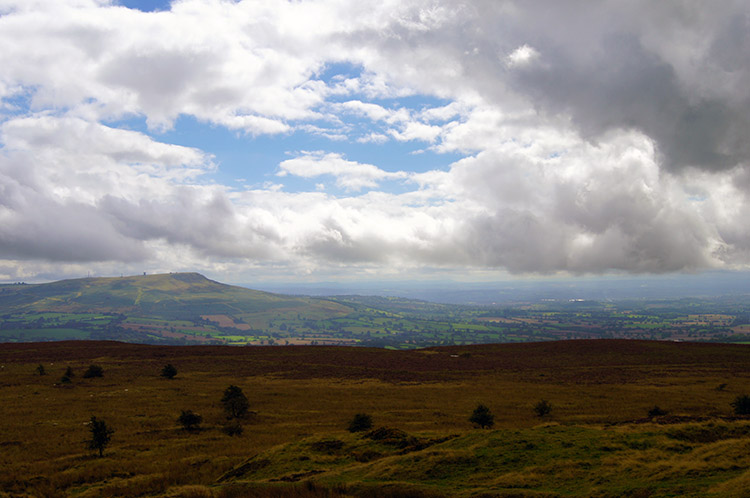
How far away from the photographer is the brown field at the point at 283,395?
24672 millimetres

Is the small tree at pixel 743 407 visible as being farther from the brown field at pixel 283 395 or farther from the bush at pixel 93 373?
the bush at pixel 93 373

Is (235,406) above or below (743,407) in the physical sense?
below

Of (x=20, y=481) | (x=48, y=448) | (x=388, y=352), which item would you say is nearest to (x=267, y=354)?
(x=388, y=352)

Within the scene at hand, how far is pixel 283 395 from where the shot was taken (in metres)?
49.5

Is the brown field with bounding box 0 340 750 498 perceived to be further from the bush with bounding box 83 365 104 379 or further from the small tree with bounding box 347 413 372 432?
the small tree with bounding box 347 413 372 432

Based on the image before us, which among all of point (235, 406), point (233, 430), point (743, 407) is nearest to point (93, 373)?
point (235, 406)

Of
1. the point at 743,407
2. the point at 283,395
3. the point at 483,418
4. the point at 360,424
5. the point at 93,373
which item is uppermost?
the point at 743,407

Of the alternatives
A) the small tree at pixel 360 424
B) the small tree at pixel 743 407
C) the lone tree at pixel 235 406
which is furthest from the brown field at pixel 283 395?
the small tree at pixel 360 424

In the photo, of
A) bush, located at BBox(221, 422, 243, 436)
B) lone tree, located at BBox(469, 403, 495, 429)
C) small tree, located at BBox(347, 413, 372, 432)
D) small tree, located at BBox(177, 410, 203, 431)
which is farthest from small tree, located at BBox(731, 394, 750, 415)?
small tree, located at BBox(177, 410, 203, 431)

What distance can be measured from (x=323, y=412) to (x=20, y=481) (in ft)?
74.6

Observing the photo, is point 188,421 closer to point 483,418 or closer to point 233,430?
point 233,430

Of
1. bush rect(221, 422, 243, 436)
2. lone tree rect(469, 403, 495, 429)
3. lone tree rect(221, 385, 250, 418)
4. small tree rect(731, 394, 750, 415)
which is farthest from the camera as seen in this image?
lone tree rect(221, 385, 250, 418)

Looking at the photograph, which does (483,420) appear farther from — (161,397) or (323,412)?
(161,397)

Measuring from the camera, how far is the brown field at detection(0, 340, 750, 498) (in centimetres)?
2467
